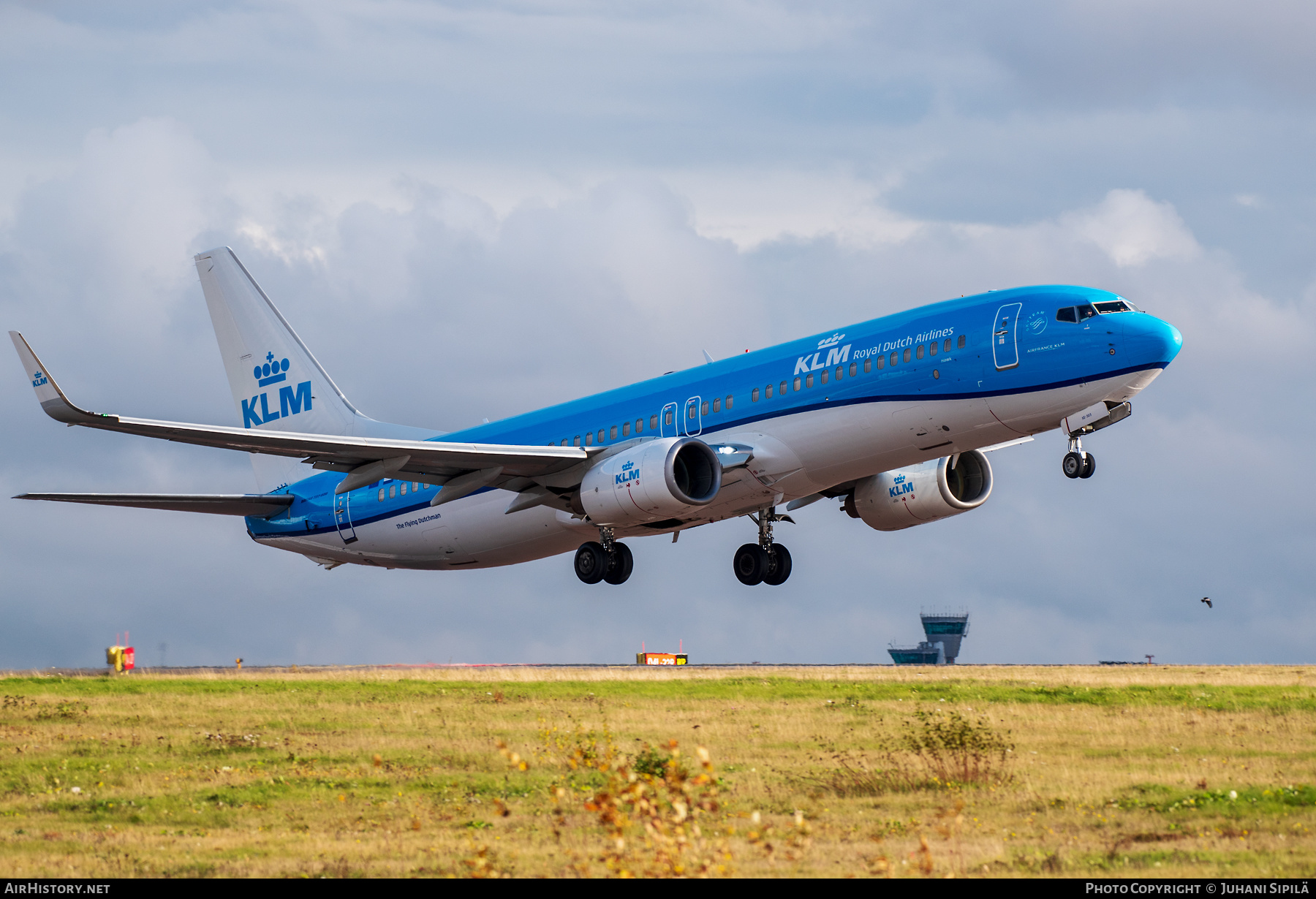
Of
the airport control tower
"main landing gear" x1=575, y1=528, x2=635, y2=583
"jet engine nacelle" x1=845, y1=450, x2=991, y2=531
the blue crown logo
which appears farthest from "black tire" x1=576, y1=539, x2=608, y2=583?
the airport control tower

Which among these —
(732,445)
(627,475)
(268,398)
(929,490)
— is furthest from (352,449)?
(268,398)

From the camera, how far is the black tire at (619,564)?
124 feet

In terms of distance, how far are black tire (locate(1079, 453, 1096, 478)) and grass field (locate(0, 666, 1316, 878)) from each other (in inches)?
216

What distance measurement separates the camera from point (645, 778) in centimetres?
2134

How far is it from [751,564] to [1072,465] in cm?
1107

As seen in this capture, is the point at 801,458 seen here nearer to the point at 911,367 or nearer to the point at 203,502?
the point at 911,367

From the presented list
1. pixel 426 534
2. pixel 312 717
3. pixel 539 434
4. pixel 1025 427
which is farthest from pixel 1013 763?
pixel 426 534

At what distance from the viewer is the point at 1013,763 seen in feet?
86.5

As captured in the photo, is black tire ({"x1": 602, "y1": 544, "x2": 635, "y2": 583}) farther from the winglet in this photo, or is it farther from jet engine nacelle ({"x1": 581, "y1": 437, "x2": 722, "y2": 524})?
the winglet

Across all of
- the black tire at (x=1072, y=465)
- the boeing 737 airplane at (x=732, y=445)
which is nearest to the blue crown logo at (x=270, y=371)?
the boeing 737 airplane at (x=732, y=445)

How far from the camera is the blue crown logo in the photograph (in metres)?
50.4
